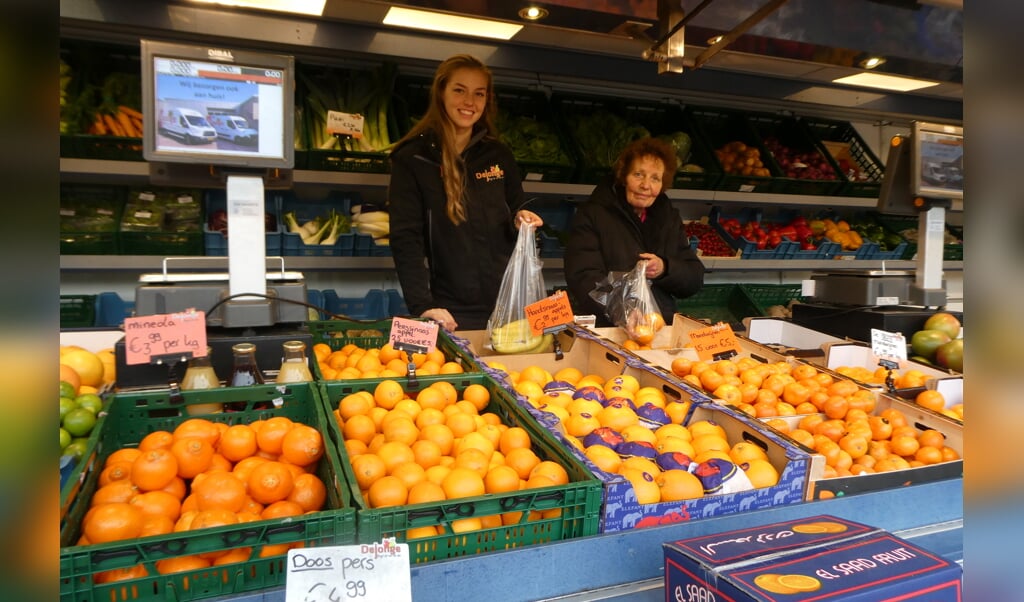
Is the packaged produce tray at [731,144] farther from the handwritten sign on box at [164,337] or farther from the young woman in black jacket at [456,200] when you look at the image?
the handwritten sign on box at [164,337]

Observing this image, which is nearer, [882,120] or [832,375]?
[832,375]

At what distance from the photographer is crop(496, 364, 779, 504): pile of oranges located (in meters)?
1.28

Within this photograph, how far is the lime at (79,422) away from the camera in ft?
4.66

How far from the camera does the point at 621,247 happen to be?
3078 millimetres

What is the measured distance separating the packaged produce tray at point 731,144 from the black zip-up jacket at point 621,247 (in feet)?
5.20

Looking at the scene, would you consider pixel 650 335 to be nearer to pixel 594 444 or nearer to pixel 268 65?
pixel 594 444

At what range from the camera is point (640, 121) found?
16.0 ft

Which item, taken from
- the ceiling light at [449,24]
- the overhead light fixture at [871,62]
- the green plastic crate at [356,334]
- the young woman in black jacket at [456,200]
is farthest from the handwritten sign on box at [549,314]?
the overhead light fixture at [871,62]

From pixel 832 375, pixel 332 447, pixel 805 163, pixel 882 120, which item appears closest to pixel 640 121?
pixel 805 163

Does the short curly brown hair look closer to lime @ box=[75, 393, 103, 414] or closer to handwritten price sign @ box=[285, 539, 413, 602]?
lime @ box=[75, 393, 103, 414]

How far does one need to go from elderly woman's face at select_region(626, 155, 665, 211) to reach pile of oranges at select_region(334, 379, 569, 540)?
1.59 m
